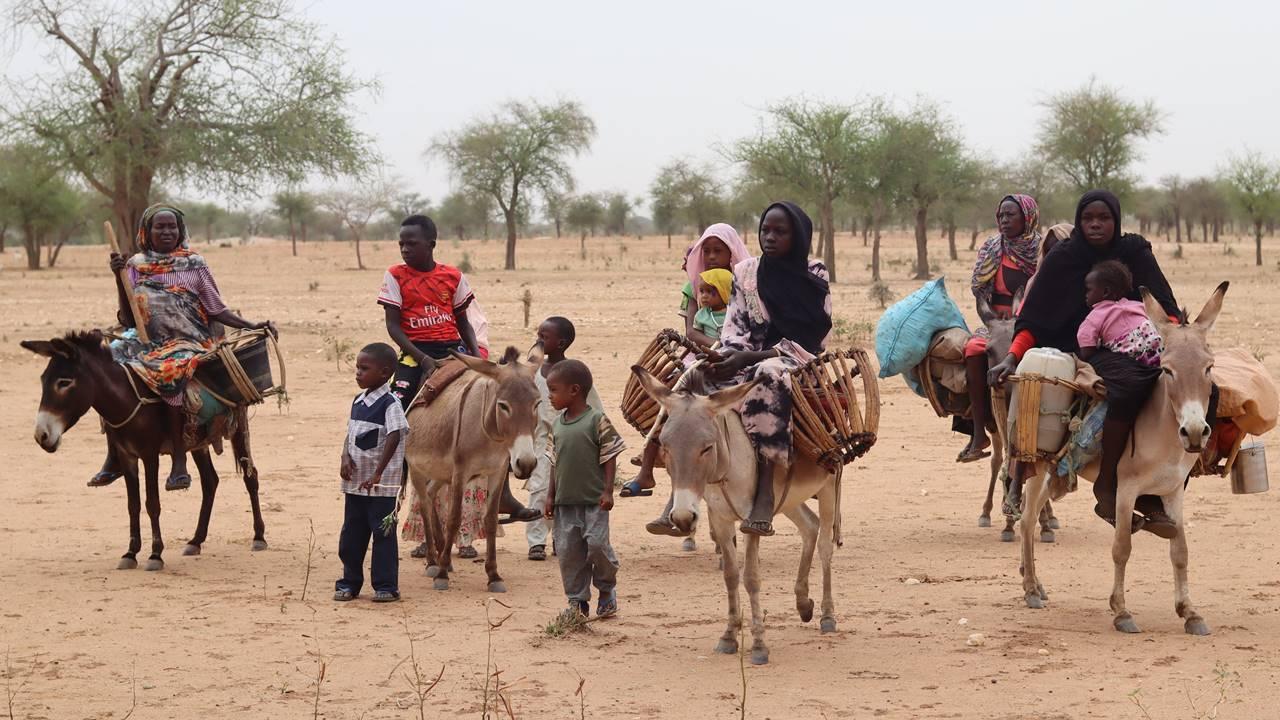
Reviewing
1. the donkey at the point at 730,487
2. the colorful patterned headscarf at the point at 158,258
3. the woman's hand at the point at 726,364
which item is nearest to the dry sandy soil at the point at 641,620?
the donkey at the point at 730,487

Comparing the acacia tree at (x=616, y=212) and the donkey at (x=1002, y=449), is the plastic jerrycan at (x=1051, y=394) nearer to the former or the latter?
the donkey at (x=1002, y=449)

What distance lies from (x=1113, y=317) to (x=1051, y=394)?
1.63ft

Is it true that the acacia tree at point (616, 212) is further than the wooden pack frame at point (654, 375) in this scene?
Yes

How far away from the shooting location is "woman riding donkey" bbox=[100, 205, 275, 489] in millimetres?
8852

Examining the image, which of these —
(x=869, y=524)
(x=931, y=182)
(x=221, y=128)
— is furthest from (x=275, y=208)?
(x=869, y=524)

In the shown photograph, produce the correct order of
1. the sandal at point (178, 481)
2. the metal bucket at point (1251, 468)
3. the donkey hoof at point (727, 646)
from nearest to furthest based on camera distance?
1. the donkey hoof at point (727, 646)
2. the metal bucket at point (1251, 468)
3. the sandal at point (178, 481)

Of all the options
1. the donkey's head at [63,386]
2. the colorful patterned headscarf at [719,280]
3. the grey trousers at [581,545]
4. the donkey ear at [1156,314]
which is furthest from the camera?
the colorful patterned headscarf at [719,280]

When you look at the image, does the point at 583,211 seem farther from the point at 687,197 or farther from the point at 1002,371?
the point at 1002,371

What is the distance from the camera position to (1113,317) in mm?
6965

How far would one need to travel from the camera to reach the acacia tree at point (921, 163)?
156 ft

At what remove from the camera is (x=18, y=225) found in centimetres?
5997


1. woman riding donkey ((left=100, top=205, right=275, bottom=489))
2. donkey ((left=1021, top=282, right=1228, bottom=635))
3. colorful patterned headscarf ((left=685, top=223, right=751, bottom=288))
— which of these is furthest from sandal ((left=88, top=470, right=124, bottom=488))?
donkey ((left=1021, top=282, right=1228, bottom=635))

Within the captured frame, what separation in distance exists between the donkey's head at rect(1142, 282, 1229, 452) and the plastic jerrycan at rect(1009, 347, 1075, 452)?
496mm

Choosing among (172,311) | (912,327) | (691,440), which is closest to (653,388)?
(691,440)
